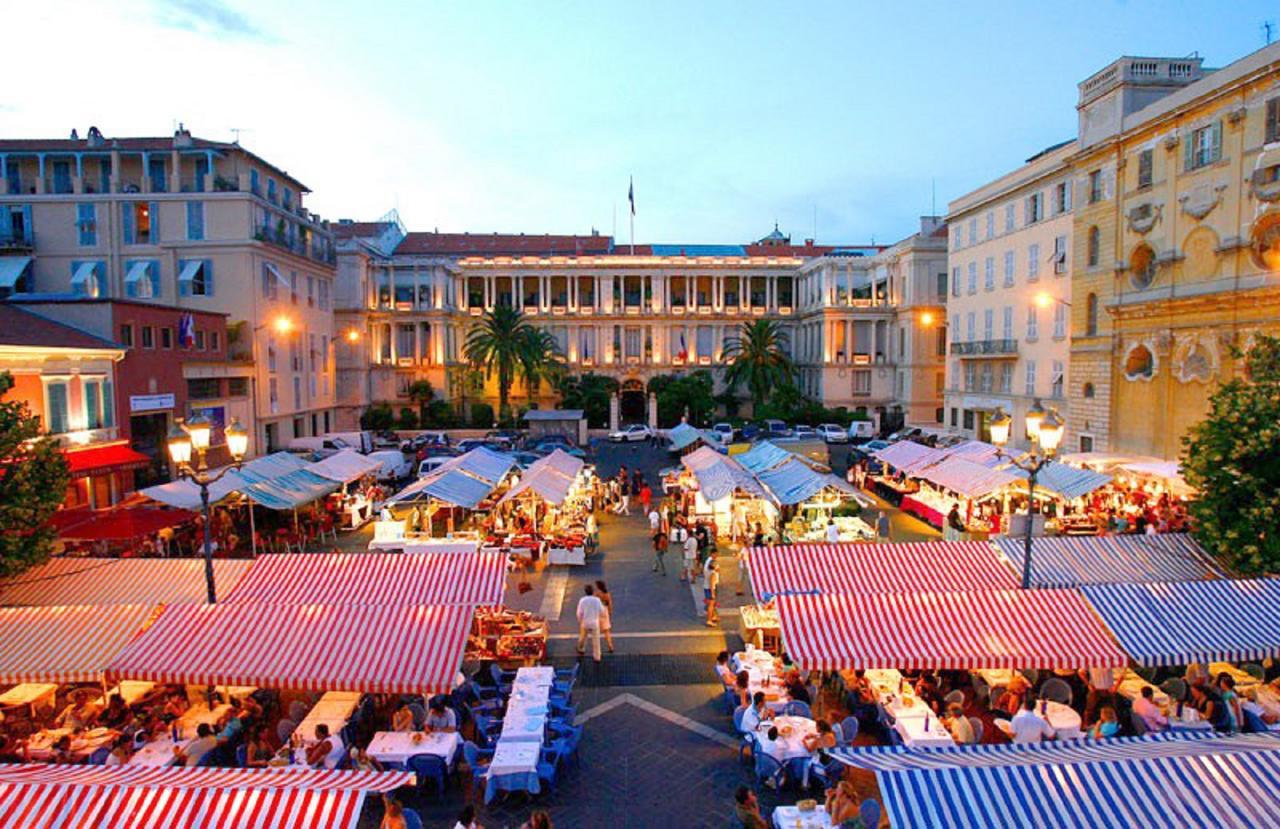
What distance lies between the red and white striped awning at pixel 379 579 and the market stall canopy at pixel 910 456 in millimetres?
17877

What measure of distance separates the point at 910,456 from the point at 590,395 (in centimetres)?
3460

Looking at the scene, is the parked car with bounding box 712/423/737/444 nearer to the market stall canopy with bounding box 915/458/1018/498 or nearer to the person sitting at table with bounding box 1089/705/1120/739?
the market stall canopy with bounding box 915/458/1018/498

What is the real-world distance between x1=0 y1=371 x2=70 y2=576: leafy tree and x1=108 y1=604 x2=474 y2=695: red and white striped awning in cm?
381

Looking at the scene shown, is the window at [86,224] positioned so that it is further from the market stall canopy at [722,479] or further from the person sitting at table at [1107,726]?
the person sitting at table at [1107,726]

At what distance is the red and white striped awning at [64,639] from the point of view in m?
11.1

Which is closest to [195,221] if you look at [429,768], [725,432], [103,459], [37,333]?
[37,333]

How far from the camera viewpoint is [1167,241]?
28.5 meters

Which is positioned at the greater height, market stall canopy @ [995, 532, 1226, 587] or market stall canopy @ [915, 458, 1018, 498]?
market stall canopy @ [915, 458, 1018, 498]

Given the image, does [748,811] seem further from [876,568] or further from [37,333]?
[37,333]

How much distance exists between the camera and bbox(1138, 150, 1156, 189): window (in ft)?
96.4

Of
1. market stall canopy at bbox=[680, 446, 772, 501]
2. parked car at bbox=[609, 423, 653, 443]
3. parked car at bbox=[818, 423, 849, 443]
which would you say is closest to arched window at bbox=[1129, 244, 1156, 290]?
market stall canopy at bbox=[680, 446, 772, 501]

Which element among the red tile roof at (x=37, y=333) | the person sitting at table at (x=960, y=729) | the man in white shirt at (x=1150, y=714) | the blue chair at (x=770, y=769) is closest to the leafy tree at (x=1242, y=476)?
the man in white shirt at (x=1150, y=714)

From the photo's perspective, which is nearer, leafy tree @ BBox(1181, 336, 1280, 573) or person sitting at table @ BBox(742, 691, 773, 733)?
person sitting at table @ BBox(742, 691, 773, 733)

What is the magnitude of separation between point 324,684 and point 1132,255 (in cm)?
3182
